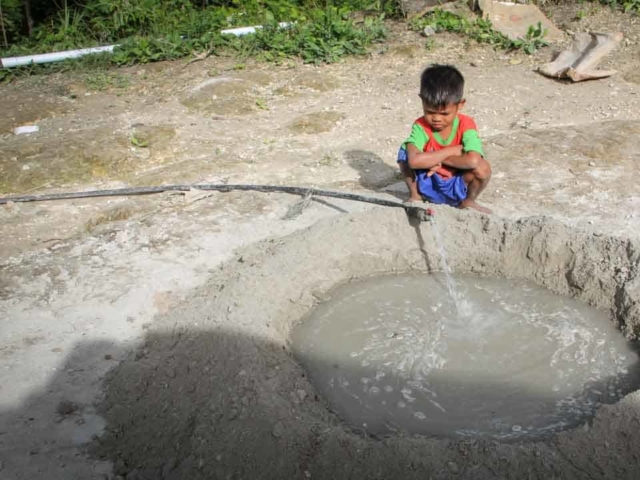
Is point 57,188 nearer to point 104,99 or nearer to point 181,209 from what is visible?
point 181,209

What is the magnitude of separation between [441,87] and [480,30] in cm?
352

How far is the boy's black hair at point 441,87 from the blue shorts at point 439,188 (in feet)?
1.23

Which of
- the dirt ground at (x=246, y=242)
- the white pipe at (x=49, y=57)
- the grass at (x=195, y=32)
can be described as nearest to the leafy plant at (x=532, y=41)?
the dirt ground at (x=246, y=242)

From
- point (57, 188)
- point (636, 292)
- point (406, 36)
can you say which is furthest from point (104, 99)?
point (636, 292)

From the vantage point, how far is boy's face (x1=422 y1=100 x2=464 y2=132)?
129 inches

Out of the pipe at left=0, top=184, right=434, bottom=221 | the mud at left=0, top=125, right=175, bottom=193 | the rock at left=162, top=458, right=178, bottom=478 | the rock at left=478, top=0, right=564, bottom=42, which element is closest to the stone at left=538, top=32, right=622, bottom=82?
the rock at left=478, top=0, right=564, bottom=42

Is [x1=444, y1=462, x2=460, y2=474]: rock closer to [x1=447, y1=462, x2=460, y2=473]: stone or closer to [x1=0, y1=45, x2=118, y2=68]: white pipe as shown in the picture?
[x1=447, y1=462, x2=460, y2=473]: stone

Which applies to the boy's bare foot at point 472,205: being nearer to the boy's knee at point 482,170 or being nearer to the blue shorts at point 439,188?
the blue shorts at point 439,188

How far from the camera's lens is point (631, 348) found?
2672mm

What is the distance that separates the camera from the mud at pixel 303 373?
6.30 ft

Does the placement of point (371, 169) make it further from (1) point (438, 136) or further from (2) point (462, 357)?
(2) point (462, 357)

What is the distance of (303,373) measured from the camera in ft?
8.27

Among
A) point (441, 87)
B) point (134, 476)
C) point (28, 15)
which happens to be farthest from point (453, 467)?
point (28, 15)

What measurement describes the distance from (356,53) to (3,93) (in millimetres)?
3382
